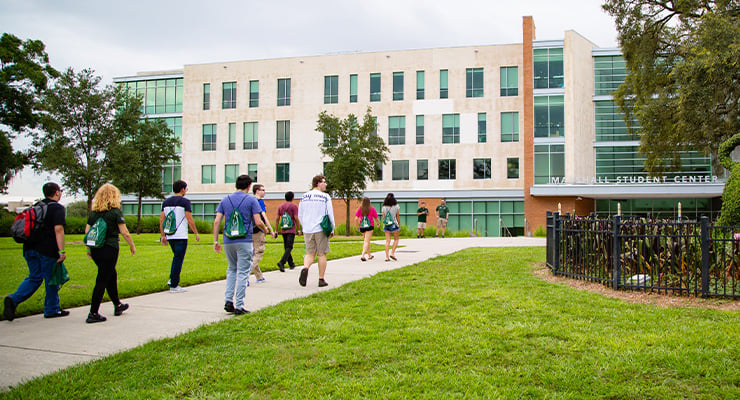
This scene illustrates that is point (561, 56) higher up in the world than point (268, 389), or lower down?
higher up

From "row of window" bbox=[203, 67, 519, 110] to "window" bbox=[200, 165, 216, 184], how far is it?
5.16 meters

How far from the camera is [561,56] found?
4081 cm

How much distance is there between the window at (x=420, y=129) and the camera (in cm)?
4384

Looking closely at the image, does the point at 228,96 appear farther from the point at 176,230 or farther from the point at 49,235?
the point at 49,235

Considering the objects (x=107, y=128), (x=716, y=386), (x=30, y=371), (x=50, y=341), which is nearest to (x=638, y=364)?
(x=716, y=386)

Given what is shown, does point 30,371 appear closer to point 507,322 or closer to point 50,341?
point 50,341

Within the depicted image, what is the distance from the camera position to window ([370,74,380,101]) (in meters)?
44.8

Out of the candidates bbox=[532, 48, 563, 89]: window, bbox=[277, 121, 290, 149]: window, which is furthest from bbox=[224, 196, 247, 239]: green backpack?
bbox=[277, 121, 290, 149]: window

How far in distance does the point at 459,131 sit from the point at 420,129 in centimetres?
307

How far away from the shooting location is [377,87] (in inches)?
1767

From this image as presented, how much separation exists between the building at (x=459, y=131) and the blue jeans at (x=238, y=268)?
35578mm

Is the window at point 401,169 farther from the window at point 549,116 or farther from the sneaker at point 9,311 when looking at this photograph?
the sneaker at point 9,311

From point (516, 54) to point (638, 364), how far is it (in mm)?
40716

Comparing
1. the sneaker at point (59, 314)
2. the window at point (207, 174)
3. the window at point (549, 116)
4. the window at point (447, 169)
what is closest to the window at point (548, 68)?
the window at point (549, 116)
